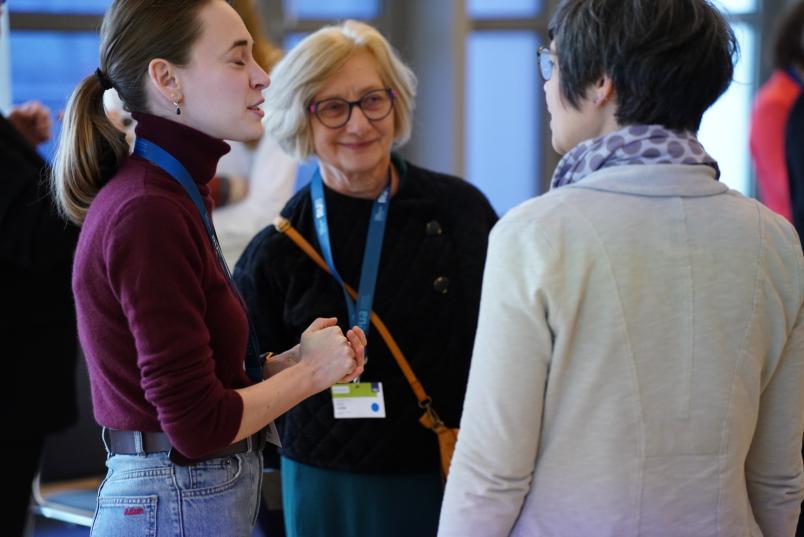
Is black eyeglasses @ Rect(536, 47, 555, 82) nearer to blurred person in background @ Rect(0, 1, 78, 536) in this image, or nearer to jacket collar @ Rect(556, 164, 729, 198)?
jacket collar @ Rect(556, 164, 729, 198)

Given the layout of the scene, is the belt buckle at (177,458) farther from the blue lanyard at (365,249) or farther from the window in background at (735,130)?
the window in background at (735,130)

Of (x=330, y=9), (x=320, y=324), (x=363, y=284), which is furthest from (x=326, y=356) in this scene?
(x=330, y=9)

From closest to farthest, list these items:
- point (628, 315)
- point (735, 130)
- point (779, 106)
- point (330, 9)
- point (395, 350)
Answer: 1. point (628, 315)
2. point (395, 350)
3. point (779, 106)
4. point (330, 9)
5. point (735, 130)

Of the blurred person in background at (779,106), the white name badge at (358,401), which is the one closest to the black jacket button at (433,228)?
the white name badge at (358,401)

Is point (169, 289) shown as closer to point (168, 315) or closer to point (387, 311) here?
point (168, 315)

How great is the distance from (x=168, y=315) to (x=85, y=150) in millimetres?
356

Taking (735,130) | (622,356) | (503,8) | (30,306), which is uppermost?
(503,8)

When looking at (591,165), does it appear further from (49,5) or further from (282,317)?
(49,5)

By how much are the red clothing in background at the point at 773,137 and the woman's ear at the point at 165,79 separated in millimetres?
3104

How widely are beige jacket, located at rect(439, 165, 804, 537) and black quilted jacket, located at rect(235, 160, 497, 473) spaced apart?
76cm

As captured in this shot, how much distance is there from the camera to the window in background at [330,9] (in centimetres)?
517

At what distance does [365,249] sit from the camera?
7.39 ft

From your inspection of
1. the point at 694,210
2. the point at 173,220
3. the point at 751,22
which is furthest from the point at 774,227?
the point at 751,22

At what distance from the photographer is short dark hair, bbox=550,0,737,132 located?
140 centimetres
